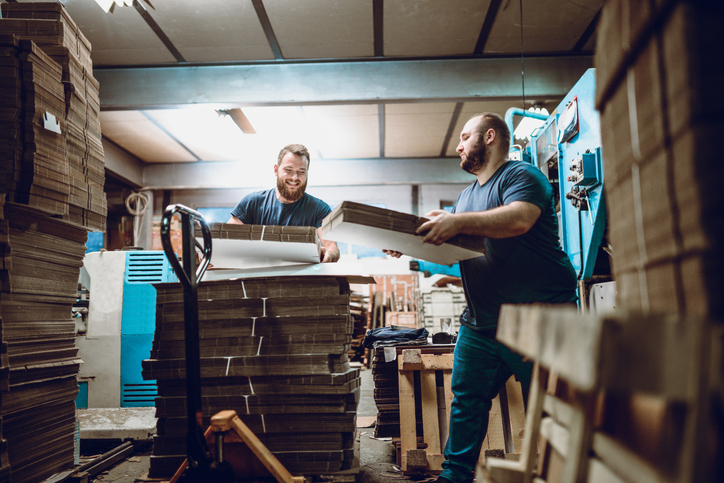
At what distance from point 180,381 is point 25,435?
769mm

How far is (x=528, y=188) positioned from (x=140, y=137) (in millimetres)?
7700

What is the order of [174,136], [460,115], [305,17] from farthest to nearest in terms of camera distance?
[174,136] < [460,115] < [305,17]

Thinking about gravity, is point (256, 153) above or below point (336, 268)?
above

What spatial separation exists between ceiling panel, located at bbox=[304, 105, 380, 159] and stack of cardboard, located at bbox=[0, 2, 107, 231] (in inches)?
168

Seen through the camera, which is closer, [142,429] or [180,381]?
[180,381]

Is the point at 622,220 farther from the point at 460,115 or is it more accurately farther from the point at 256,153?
the point at 256,153

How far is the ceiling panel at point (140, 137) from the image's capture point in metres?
7.16

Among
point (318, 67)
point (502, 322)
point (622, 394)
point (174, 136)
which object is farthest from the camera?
point (174, 136)

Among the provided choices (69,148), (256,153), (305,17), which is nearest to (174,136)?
(256,153)

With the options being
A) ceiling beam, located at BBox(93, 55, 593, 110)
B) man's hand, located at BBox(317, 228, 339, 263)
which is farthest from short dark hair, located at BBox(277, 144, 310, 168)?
ceiling beam, located at BBox(93, 55, 593, 110)

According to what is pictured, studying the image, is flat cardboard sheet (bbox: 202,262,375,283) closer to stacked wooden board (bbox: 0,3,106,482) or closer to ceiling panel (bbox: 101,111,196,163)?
stacked wooden board (bbox: 0,3,106,482)

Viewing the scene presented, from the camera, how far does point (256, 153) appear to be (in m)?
8.91

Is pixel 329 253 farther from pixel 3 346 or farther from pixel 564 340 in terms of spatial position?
pixel 564 340

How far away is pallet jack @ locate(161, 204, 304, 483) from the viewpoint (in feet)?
5.89
